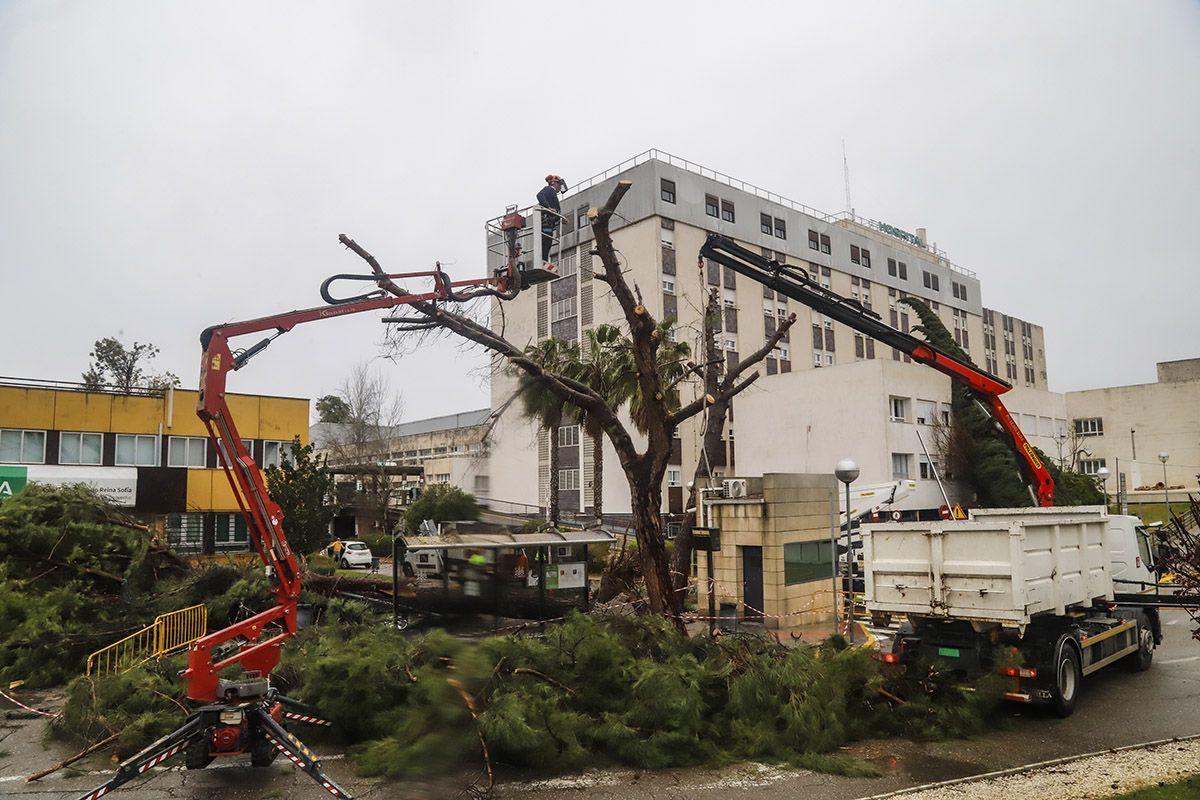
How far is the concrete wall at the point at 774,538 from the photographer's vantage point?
1747 centimetres

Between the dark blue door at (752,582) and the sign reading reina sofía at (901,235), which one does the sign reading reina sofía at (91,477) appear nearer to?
the dark blue door at (752,582)

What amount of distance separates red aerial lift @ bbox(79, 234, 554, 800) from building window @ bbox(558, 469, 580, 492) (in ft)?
124

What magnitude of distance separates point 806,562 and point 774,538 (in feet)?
4.95

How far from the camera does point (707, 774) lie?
8.52 metres

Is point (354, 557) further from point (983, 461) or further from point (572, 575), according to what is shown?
point (983, 461)

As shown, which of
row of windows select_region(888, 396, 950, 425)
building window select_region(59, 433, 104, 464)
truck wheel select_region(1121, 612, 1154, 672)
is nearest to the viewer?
truck wheel select_region(1121, 612, 1154, 672)

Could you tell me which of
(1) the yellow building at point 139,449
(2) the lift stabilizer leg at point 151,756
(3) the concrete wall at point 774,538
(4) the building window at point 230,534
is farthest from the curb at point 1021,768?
(4) the building window at point 230,534

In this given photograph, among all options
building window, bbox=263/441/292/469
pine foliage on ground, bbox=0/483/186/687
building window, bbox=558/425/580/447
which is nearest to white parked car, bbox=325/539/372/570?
building window, bbox=263/441/292/469

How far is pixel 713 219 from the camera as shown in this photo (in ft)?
170

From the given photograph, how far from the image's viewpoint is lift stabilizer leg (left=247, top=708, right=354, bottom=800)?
7289 millimetres

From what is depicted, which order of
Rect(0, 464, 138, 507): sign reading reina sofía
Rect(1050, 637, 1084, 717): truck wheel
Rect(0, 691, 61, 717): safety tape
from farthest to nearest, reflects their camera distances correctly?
Rect(0, 464, 138, 507): sign reading reina sofía
Rect(0, 691, 61, 717): safety tape
Rect(1050, 637, 1084, 717): truck wheel

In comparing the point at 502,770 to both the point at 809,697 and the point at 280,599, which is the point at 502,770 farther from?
the point at 280,599

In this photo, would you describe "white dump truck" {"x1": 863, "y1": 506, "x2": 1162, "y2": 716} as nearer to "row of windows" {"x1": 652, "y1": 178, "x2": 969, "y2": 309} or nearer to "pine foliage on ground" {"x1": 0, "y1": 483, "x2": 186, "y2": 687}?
"pine foliage on ground" {"x1": 0, "y1": 483, "x2": 186, "y2": 687}

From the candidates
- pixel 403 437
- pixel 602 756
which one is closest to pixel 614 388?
pixel 602 756
